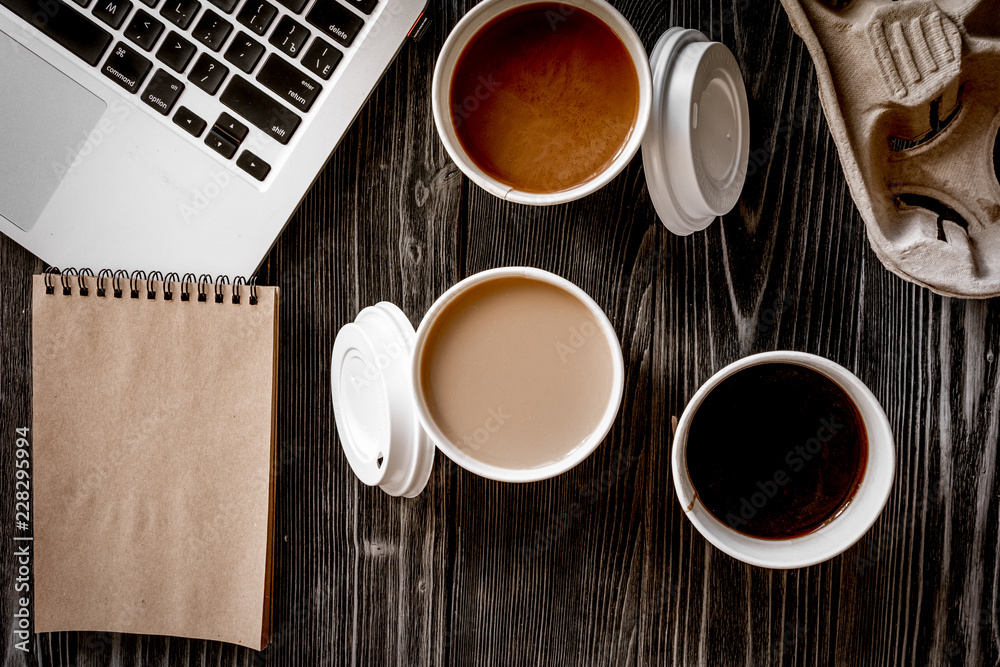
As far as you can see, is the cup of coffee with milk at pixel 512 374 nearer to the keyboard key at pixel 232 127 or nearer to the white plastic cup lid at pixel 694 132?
the white plastic cup lid at pixel 694 132

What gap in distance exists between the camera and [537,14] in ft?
2.02

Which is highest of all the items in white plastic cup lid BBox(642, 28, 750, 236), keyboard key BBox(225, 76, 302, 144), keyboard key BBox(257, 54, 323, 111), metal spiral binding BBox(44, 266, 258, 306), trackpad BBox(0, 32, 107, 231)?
white plastic cup lid BBox(642, 28, 750, 236)

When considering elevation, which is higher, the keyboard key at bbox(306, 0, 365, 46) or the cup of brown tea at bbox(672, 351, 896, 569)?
the keyboard key at bbox(306, 0, 365, 46)

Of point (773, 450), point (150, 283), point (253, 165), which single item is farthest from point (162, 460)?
point (773, 450)

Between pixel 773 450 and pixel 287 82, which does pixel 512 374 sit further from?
pixel 287 82

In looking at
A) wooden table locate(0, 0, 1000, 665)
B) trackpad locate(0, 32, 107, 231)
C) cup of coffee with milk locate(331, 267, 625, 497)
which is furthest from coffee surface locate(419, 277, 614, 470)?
trackpad locate(0, 32, 107, 231)

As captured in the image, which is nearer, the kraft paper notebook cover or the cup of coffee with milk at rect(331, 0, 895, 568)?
the cup of coffee with milk at rect(331, 0, 895, 568)

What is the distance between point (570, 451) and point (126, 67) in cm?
62

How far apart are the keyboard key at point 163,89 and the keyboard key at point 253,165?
95 millimetres

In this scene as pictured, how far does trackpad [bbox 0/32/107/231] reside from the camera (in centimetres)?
67

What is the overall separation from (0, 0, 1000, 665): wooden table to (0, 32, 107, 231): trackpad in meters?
0.08

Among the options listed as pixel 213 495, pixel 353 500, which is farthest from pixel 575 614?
pixel 213 495

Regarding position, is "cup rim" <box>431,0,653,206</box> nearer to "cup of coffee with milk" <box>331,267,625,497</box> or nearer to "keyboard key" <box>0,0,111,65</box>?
A: "cup of coffee with milk" <box>331,267,625,497</box>

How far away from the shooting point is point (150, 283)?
2.27ft
